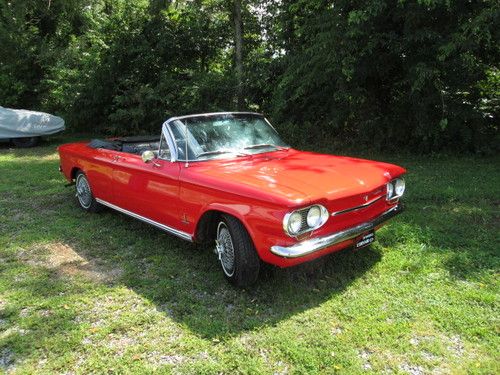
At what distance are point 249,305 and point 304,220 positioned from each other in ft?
2.89

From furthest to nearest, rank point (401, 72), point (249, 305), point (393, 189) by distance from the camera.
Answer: point (401, 72) → point (393, 189) → point (249, 305)

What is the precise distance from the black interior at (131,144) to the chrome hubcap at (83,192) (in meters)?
0.54

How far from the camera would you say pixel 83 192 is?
668cm

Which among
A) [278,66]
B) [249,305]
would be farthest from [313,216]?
[278,66]

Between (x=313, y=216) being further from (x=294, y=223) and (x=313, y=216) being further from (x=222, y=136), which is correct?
(x=222, y=136)

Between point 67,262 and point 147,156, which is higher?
point 147,156

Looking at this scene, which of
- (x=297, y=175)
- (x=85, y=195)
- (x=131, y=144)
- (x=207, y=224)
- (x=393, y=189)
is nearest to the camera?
(x=297, y=175)

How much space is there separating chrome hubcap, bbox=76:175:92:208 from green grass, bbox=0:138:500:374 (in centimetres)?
68

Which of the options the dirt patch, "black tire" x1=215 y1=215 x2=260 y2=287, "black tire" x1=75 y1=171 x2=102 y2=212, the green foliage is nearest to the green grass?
the dirt patch

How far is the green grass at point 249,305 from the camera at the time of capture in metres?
3.10

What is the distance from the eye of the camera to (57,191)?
26.5 feet

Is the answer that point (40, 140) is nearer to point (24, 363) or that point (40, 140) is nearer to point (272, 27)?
point (272, 27)

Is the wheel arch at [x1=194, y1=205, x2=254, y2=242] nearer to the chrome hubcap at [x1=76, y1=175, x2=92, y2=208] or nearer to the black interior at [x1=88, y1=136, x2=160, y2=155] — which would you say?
the black interior at [x1=88, y1=136, x2=160, y2=155]

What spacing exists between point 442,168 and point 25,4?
662 inches
